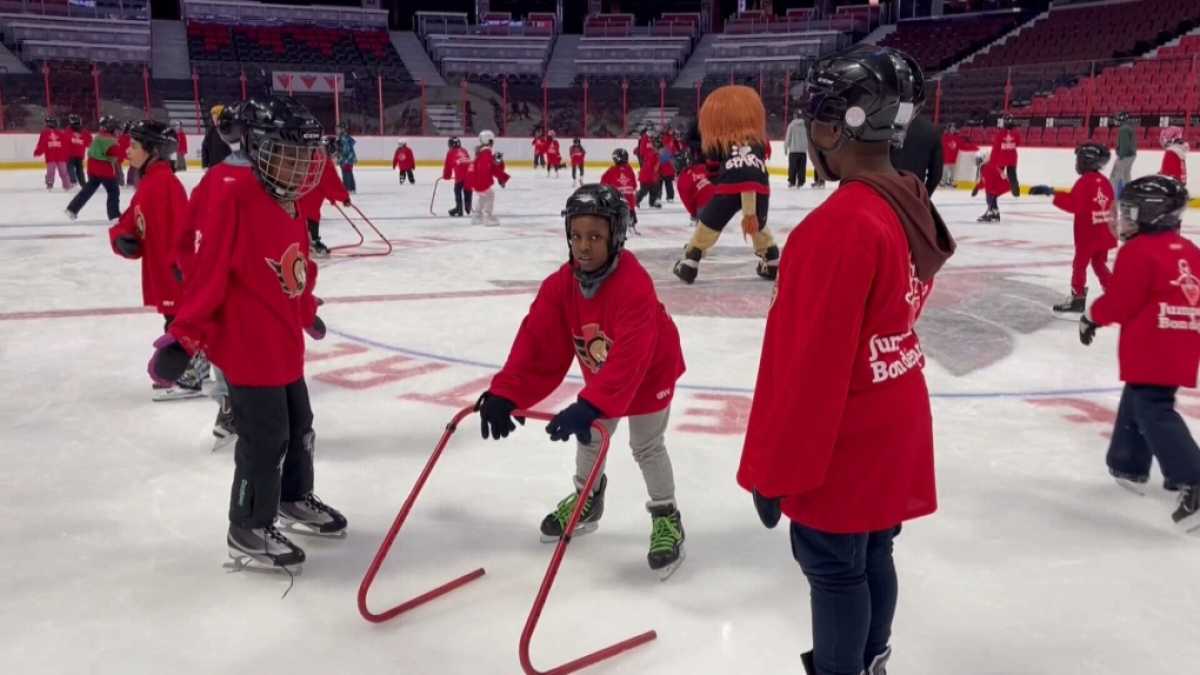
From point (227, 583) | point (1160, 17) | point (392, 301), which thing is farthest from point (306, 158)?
point (1160, 17)

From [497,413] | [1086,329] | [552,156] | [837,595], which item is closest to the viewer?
[837,595]

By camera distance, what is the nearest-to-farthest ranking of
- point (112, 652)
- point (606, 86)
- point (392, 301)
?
point (112, 652) → point (392, 301) → point (606, 86)

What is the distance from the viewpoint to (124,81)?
24484 millimetres

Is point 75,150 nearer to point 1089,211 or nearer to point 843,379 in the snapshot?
point 1089,211

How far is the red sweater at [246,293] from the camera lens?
2312 mm

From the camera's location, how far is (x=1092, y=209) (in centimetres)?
557

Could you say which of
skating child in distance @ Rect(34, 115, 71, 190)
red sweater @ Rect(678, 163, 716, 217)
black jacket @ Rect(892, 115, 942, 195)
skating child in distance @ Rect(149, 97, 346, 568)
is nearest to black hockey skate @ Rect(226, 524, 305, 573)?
skating child in distance @ Rect(149, 97, 346, 568)

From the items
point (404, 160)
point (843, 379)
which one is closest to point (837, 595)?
point (843, 379)

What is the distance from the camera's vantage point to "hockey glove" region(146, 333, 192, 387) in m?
2.25

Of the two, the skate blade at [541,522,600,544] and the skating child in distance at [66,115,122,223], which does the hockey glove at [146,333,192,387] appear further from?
the skating child in distance at [66,115,122,223]

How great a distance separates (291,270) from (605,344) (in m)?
0.83

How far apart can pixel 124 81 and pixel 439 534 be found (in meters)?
25.7

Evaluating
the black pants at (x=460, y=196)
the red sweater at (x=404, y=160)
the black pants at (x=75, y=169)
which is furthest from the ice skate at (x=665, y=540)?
the red sweater at (x=404, y=160)

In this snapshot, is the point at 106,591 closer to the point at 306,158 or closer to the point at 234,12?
the point at 306,158
